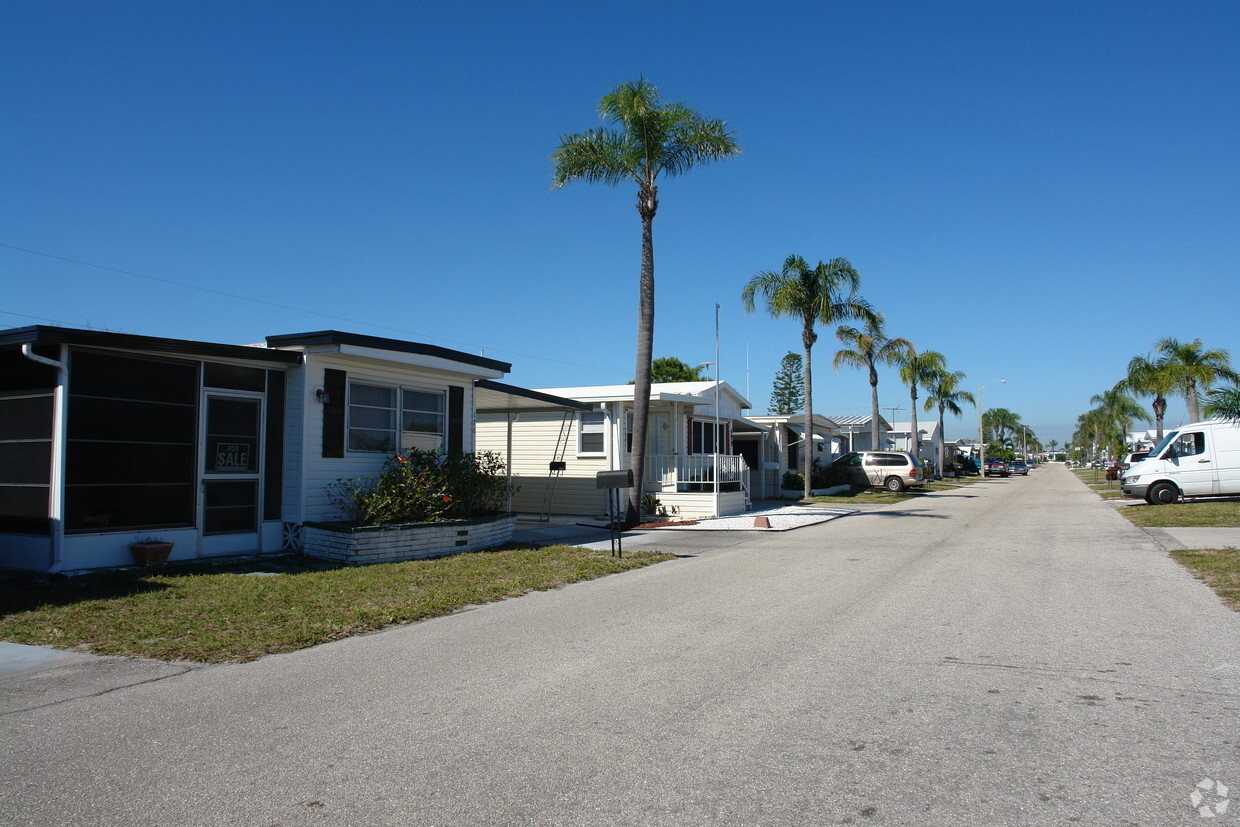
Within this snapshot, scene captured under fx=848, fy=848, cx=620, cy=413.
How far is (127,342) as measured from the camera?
416 inches

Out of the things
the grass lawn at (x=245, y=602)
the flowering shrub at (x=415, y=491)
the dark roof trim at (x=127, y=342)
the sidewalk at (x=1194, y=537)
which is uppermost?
the dark roof trim at (x=127, y=342)

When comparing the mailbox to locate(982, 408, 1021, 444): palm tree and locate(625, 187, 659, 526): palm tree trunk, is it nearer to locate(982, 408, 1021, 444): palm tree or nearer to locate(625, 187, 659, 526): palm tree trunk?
locate(625, 187, 659, 526): palm tree trunk

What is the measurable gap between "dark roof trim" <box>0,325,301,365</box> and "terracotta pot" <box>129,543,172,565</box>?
2514mm

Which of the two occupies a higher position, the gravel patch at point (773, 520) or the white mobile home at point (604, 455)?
the white mobile home at point (604, 455)

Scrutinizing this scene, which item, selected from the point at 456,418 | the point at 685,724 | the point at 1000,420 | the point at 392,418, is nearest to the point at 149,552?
the point at 392,418

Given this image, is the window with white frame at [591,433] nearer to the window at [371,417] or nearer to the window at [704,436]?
the window at [704,436]

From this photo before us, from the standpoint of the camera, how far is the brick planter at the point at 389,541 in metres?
12.1

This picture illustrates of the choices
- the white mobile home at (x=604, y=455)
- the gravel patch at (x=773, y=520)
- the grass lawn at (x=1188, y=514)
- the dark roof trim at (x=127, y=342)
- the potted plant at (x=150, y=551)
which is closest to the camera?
the dark roof trim at (x=127, y=342)

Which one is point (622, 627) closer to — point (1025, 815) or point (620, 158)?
point (1025, 815)

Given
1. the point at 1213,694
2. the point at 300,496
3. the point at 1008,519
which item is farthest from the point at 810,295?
the point at 1213,694

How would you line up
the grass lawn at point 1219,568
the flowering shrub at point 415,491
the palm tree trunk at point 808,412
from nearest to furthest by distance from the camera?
the grass lawn at point 1219,568 → the flowering shrub at point 415,491 → the palm tree trunk at point 808,412

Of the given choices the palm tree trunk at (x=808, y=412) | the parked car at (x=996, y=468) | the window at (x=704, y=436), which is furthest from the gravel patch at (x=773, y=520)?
the parked car at (x=996, y=468)

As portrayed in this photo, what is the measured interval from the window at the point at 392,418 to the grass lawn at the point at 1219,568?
11.7m

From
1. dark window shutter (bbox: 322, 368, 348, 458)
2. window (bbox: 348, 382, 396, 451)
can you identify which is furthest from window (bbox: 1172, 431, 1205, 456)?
dark window shutter (bbox: 322, 368, 348, 458)
